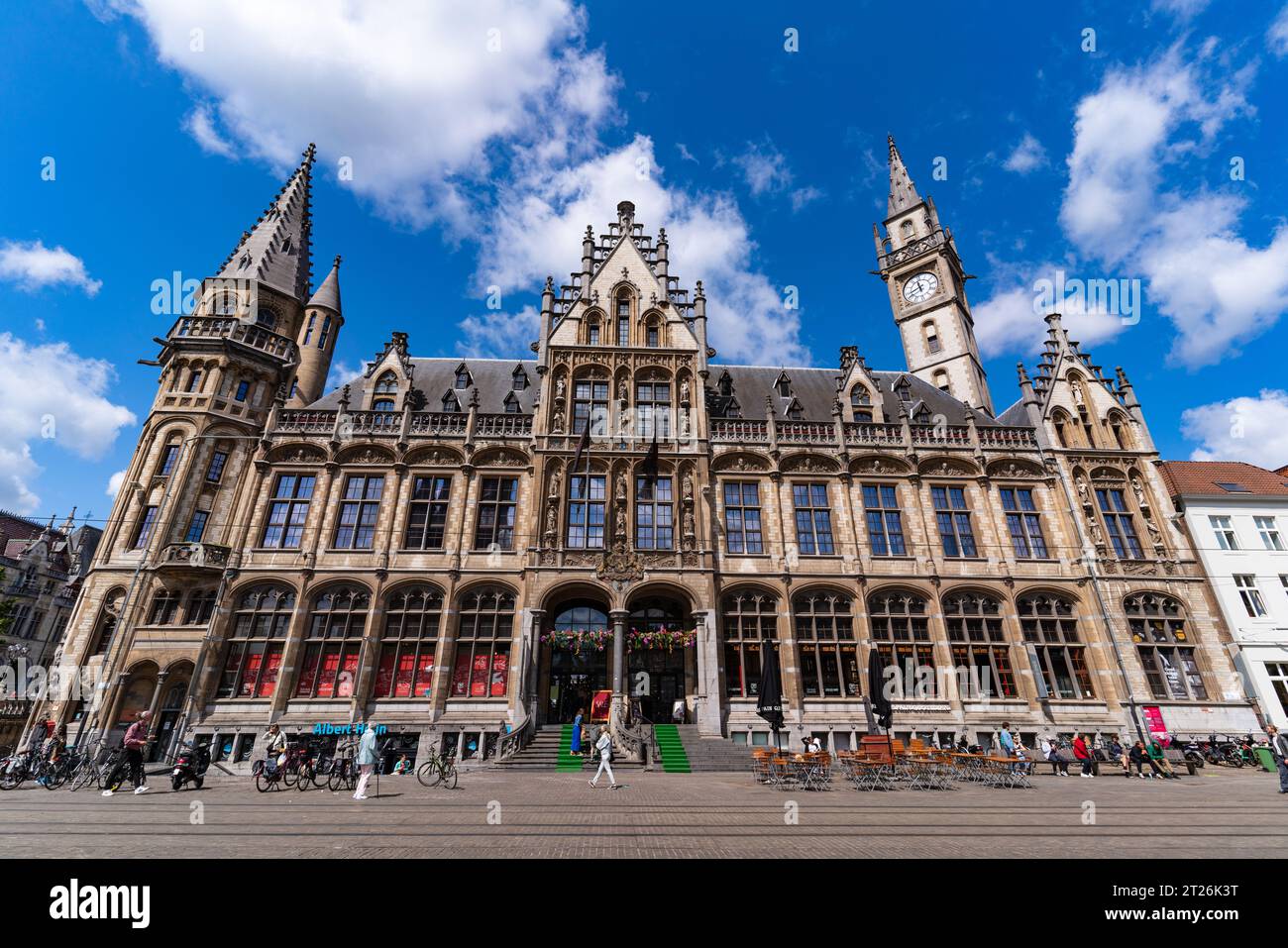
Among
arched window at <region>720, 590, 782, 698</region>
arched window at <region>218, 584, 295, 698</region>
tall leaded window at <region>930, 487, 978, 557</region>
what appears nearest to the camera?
arched window at <region>218, 584, 295, 698</region>

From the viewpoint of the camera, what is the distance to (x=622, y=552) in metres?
25.2

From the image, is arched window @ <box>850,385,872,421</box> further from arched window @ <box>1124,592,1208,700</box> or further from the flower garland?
the flower garland

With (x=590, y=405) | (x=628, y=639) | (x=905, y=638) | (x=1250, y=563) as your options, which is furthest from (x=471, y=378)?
(x=1250, y=563)

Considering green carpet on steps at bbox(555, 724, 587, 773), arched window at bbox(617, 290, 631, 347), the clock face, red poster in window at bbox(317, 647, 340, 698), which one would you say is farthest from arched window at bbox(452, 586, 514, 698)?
the clock face

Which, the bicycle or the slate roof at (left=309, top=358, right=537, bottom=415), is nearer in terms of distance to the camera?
the bicycle

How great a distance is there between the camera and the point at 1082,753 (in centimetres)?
2006

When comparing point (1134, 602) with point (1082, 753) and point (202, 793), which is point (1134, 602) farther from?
point (202, 793)

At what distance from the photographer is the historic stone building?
2378 centimetres

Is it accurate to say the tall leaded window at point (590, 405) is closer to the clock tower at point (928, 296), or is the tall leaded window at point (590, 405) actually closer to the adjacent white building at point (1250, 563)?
the clock tower at point (928, 296)

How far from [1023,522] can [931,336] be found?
1508 centimetres

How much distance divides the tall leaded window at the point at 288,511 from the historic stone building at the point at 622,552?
147 mm

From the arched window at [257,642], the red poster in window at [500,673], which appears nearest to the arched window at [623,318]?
the red poster in window at [500,673]

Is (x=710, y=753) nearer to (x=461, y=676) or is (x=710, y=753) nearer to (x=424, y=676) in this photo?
(x=461, y=676)

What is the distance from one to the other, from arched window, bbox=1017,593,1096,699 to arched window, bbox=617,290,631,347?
22.1m
